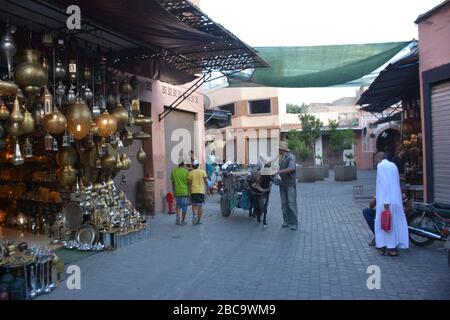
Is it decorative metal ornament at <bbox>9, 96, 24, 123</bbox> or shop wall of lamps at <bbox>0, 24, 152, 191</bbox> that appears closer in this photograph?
decorative metal ornament at <bbox>9, 96, 24, 123</bbox>

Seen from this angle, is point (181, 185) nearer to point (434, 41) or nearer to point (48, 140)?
point (48, 140)

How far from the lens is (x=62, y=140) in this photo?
7.42m

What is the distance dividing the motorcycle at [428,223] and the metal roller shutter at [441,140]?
1501mm

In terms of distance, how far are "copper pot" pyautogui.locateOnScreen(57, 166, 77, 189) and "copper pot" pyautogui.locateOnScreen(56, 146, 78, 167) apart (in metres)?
0.09

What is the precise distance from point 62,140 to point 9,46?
86.6 inches

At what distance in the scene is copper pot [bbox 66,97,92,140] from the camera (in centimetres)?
667

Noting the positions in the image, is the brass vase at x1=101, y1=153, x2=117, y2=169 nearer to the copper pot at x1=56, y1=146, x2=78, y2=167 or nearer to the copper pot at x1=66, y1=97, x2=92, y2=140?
the copper pot at x1=56, y1=146, x2=78, y2=167

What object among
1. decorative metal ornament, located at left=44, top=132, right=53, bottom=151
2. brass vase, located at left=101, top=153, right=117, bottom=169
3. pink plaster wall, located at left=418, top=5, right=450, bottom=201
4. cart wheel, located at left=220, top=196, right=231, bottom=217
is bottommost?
cart wheel, located at left=220, top=196, right=231, bottom=217

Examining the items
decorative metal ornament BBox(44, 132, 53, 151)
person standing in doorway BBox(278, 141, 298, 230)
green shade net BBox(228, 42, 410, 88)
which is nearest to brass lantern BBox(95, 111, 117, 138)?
decorative metal ornament BBox(44, 132, 53, 151)

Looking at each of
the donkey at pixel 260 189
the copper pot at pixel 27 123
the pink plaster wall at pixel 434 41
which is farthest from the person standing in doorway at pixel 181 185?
the pink plaster wall at pixel 434 41

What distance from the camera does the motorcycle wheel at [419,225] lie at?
280 inches

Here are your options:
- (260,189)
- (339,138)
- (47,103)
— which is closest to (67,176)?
(47,103)
